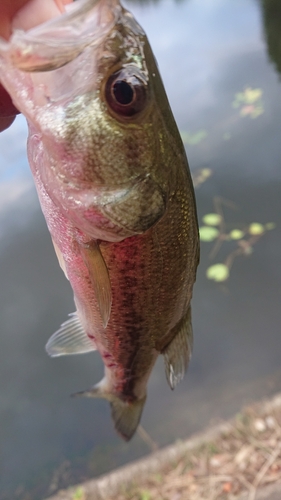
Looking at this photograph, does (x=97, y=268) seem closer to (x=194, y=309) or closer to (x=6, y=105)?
(x=6, y=105)

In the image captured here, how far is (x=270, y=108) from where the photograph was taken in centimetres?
431

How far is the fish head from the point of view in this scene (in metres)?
0.63

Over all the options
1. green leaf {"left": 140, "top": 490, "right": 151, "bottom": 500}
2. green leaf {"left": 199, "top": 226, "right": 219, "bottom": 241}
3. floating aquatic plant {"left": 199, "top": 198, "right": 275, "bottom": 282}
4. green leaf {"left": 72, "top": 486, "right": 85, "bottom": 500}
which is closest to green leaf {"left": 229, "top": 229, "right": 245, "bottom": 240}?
floating aquatic plant {"left": 199, "top": 198, "right": 275, "bottom": 282}

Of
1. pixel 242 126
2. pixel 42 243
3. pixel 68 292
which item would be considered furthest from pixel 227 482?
pixel 242 126

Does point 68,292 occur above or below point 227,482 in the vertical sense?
above

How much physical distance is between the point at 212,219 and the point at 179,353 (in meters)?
2.50

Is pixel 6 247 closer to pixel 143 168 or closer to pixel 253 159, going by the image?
pixel 253 159

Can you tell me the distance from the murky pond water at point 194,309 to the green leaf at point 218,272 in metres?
0.02

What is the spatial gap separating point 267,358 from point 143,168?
2.30 metres

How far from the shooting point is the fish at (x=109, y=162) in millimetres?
647

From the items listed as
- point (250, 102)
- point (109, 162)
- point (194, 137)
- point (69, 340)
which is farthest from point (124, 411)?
point (250, 102)

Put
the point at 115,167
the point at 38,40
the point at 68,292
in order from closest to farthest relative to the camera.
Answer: the point at 38,40, the point at 115,167, the point at 68,292

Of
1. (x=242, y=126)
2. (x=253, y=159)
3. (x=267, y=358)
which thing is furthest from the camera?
(x=242, y=126)

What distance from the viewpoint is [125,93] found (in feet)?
2.25
